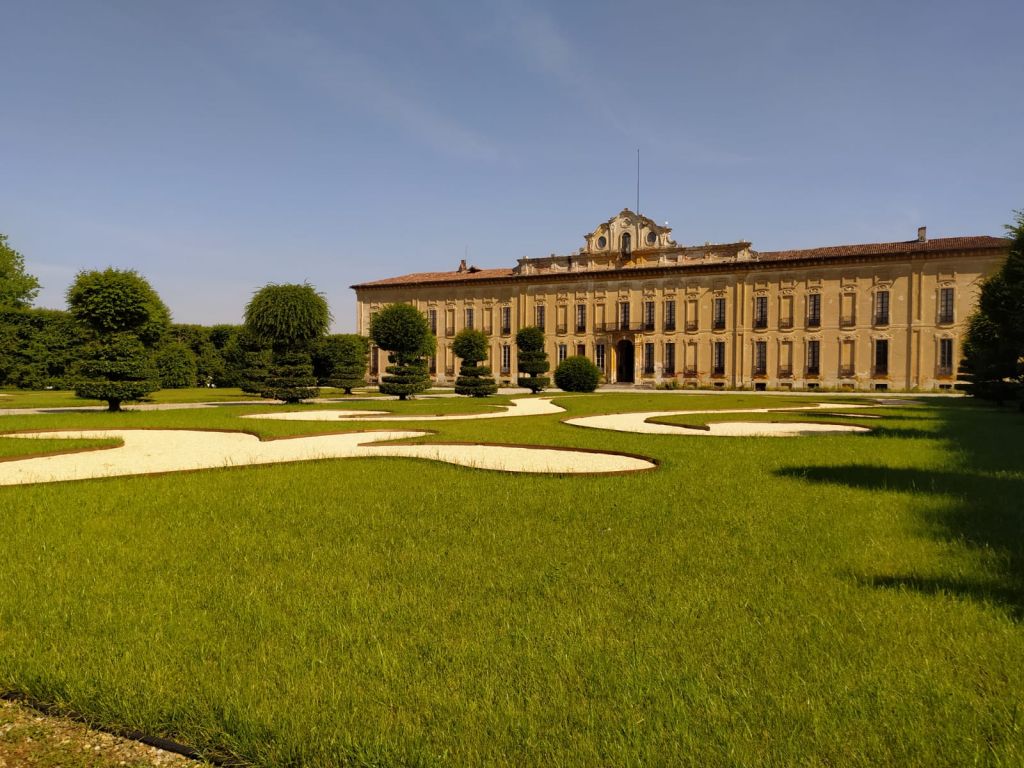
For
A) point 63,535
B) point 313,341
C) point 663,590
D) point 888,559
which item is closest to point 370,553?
point 663,590

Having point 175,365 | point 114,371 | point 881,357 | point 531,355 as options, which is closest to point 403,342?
point 531,355

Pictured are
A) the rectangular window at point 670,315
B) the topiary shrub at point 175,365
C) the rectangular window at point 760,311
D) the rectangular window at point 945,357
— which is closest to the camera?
the topiary shrub at point 175,365

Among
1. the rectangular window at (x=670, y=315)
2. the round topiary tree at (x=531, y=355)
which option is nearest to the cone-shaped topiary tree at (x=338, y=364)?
the round topiary tree at (x=531, y=355)

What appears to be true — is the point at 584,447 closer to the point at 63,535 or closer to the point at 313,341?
the point at 63,535

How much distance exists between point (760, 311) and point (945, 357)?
983 cm

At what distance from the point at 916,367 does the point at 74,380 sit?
126ft

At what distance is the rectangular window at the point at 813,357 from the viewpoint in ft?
123

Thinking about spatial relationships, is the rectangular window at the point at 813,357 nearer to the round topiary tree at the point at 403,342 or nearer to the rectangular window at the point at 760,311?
the rectangular window at the point at 760,311

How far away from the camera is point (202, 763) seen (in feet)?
6.35

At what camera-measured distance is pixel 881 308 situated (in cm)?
3569

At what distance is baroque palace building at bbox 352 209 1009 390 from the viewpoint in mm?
34562

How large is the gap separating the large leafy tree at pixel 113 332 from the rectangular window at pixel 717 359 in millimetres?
31857

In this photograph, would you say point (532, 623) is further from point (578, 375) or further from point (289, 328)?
point (578, 375)

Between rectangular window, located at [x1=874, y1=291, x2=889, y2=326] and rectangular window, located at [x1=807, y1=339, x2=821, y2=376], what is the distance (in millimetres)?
3262
